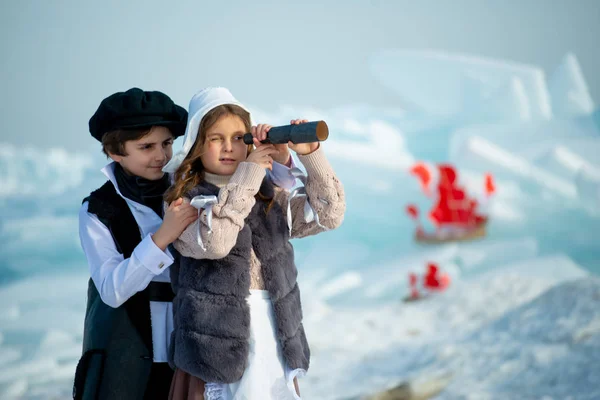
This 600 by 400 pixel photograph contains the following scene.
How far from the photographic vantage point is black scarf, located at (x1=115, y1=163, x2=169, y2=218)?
1.55 meters

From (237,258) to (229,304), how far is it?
0.09 metres

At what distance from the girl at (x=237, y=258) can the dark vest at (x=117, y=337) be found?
0.56 ft

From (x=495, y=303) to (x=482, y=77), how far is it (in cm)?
193

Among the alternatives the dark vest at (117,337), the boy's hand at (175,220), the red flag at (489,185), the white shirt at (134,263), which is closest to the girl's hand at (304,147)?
the white shirt at (134,263)

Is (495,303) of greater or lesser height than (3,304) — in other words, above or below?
below

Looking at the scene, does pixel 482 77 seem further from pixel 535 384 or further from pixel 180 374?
pixel 180 374

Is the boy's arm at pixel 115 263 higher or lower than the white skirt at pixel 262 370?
higher

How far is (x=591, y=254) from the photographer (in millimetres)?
4730

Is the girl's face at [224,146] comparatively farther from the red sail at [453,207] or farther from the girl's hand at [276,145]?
the red sail at [453,207]

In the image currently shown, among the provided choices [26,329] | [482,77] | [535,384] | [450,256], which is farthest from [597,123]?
[26,329]

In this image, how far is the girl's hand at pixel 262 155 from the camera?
131cm

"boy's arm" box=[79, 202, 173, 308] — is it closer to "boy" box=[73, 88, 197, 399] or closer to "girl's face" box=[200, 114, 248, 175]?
"boy" box=[73, 88, 197, 399]

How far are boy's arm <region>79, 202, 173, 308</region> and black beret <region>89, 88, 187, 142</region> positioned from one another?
22 cm

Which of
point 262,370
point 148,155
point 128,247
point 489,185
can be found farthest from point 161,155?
point 489,185
